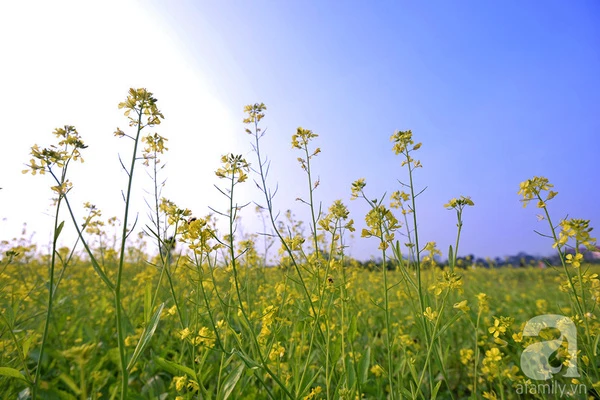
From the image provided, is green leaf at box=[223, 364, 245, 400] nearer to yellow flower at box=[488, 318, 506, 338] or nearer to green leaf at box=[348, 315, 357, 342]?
green leaf at box=[348, 315, 357, 342]

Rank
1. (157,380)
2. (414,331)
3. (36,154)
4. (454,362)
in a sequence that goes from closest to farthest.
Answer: (36,154), (157,380), (454,362), (414,331)

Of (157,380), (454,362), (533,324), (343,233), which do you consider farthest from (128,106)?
(454,362)

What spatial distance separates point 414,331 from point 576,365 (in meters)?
2.20

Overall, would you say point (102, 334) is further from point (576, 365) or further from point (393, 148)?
point (576, 365)

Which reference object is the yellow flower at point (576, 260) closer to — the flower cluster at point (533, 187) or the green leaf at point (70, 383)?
the flower cluster at point (533, 187)

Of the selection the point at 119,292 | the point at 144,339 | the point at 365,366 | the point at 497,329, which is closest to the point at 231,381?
the point at 144,339

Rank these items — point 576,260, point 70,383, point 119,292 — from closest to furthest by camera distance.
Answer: point 70,383 < point 119,292 < point 576,260

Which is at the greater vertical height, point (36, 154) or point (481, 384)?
point (36, 154)

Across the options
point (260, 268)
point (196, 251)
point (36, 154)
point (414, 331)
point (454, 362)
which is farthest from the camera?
point (414, 331)

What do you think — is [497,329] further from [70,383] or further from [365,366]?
[70,383]

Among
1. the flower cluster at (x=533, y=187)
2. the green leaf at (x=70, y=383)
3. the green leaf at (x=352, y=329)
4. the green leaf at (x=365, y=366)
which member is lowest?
the green leaf at (x=365, y=366)

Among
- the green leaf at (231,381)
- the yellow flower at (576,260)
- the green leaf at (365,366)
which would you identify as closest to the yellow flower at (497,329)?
the yellow flower at (576,260)

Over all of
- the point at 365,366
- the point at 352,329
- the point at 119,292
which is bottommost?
the point at 365,366

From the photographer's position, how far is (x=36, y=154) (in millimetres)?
1404
